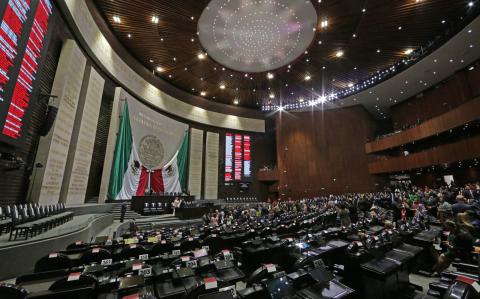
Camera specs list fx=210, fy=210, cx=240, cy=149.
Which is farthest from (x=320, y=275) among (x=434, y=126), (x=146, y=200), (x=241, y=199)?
(x=241, y=199)

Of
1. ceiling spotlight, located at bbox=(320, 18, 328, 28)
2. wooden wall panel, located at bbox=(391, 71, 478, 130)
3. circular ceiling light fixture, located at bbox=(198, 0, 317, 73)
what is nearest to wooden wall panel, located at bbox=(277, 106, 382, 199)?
wooden wall panel, located at bbox=(391, 71, 478, 130)

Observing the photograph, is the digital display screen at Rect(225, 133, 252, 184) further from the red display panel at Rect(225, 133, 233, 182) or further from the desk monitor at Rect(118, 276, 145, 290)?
the desk monitor at Rect(118, 276, 145, 290)

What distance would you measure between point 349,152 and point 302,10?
539 inches

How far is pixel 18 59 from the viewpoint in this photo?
5.26m

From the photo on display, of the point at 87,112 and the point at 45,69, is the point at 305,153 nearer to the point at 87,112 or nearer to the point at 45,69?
the point at 87,112

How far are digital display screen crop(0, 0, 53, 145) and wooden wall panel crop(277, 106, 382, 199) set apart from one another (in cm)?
1850

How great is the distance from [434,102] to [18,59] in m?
23.3

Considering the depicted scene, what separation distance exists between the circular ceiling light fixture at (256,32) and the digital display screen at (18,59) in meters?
7.25

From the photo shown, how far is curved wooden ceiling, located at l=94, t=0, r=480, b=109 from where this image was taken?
10273mm

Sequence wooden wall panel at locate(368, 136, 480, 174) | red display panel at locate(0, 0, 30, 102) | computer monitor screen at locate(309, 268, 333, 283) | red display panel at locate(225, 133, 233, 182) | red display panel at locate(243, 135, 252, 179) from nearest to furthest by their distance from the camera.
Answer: computer monitor screen at locate(309, 268, 333, 283) < red display panel at locate(0, 0, 30, 102) < wooden wall panel at locate(368, 136, 480, 174) < red display panel at locate(225, 133, 233, 182) < red display panel at locate(243, 135, 252, 179)

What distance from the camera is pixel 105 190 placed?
11.3m

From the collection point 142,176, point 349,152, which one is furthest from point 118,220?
point 349,152

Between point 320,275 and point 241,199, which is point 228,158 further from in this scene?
point 320,275

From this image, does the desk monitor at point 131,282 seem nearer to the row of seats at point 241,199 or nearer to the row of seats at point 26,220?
the row of seats at point 26,220
